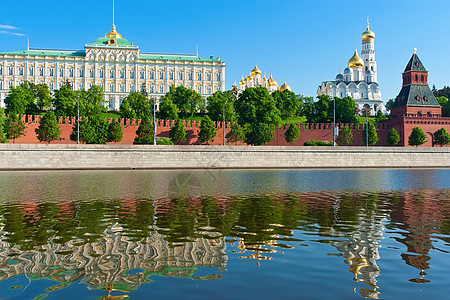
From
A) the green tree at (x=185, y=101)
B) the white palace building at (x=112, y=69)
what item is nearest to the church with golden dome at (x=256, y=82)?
the white palace building at (x=112, y=69)

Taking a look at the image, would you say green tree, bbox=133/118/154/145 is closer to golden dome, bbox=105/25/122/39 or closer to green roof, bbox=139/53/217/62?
green roof, bbox=139/53/217/62

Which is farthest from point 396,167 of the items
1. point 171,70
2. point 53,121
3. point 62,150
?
point 171,70

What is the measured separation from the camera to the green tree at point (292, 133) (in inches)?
2414

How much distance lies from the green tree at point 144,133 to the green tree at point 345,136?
27.2 m

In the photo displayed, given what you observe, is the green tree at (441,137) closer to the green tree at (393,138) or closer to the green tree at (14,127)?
the green tree at (393,138)

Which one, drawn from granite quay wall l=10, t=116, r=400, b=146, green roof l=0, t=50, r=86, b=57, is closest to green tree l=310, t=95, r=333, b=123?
granite quay wall l=10, t=116, r=400, b=146

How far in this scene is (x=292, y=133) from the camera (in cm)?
6125

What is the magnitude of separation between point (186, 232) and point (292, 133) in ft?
171

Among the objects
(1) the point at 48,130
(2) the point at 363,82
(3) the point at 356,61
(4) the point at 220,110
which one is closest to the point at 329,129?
(4) the point at 220,110

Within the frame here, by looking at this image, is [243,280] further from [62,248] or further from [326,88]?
[326,88]

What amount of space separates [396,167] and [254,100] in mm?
27016

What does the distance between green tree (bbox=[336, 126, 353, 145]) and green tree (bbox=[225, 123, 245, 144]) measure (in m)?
14.5

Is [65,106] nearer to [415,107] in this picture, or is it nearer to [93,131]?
[93,131]

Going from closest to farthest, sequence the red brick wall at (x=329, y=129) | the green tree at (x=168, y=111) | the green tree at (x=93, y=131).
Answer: the green tree at (x=93, y=131), the red brick wall at (x=329, y=129), the green tree at (x=168, y=111)
